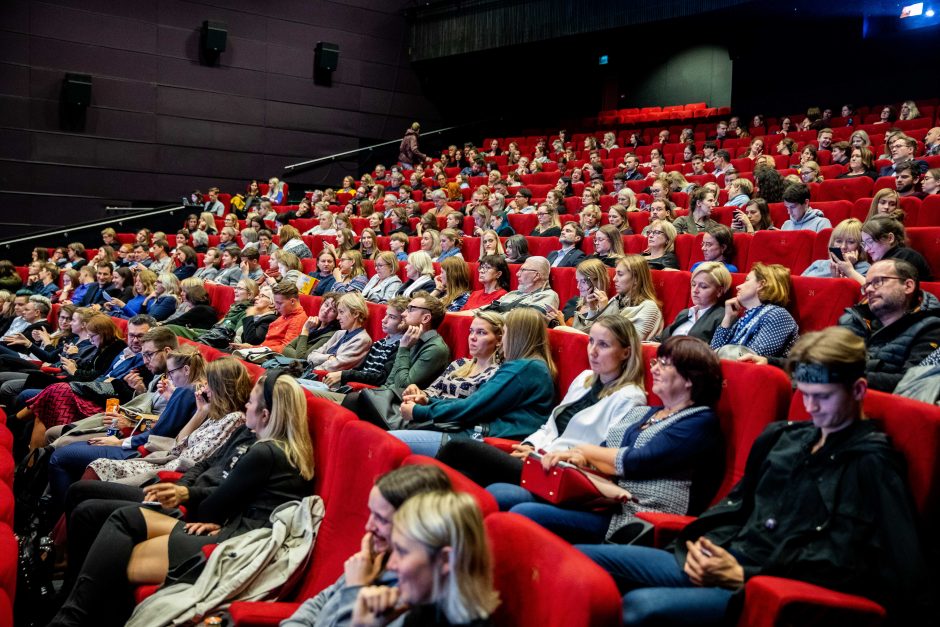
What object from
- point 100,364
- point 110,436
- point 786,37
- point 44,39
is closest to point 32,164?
point 44,39

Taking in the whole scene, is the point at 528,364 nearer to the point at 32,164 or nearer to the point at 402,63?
the point at 32,164

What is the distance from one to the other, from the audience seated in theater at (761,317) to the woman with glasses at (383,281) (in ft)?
5.92

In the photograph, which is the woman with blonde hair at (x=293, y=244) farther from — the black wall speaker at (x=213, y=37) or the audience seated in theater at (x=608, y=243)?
the black wall speaker at (x=213, y=37)

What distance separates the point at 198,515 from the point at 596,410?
0.85 meters

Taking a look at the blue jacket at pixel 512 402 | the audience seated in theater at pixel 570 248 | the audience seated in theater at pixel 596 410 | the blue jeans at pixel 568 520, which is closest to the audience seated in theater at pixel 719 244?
the audience seated in theater at pixel 570 248

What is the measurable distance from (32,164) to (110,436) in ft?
18.2

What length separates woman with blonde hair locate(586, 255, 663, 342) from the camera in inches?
97.5

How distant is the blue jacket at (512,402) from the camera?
1.96m

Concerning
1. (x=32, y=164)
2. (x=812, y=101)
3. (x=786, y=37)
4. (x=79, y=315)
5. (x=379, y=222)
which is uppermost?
(x=786, y=37)

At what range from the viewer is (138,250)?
19.5ft

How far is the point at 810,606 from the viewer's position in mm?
992

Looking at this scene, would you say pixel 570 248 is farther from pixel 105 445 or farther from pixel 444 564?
pixel 444 564

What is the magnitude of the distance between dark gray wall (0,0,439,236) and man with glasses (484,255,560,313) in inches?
225

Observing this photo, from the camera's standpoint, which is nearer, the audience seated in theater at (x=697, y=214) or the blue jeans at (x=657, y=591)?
the blue jeans at (x=657, y=591)
